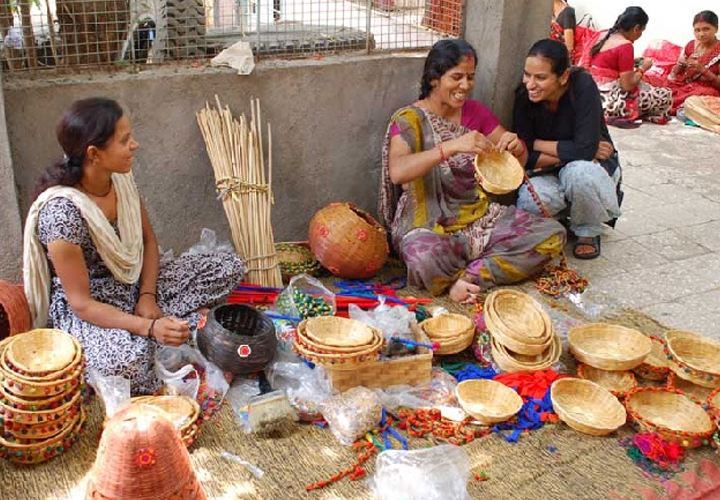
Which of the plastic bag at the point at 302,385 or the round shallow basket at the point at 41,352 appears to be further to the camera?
the plastic bag at the point at 302,385

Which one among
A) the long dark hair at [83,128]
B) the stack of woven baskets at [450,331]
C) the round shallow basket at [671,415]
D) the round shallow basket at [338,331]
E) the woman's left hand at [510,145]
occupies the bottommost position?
the round shallow basket at [671,415]

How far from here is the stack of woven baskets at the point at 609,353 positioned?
3.20 m

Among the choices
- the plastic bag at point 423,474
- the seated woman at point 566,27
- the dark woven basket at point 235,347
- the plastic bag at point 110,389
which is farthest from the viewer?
the seated woman at point 566,27

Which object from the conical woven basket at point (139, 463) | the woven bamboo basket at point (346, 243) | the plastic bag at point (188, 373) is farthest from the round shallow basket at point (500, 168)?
the conical woven basket at point (139, 463)

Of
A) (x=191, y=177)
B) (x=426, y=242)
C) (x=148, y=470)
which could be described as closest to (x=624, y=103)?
(x=426, y=242)

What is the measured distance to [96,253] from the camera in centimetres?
314

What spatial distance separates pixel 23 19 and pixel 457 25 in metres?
2.44

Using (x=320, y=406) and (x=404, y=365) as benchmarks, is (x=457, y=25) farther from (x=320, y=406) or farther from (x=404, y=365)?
(x=320, y=406)

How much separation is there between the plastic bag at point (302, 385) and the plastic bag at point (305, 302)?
14.8 inches

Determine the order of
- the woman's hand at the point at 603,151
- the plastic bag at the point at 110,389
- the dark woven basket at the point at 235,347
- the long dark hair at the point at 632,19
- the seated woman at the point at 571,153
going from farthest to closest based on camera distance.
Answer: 1. the long dark hair at the point at 632,19
2. the woman's hand at the point at 603,151
3. the seated woman at the point at 571,153
4. the dark woven basket at the point at 235,347
5. the plastic bag at the point at 110,389

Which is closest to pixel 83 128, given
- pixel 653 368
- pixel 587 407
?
pixel 587 407

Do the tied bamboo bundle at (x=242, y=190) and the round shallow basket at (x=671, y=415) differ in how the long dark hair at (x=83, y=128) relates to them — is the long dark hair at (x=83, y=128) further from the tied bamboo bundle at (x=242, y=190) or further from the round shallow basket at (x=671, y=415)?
the round shallow basket at (x=671, y=415)

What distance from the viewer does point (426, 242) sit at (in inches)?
156

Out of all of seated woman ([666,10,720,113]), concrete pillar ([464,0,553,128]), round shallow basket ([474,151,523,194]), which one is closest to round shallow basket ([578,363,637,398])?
round shallow basket ([474,151,523,194])
